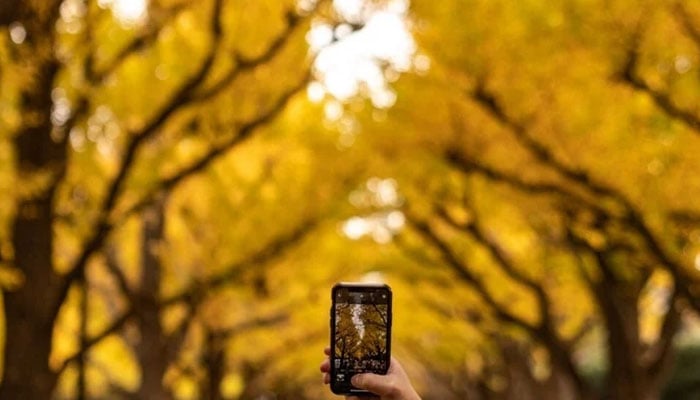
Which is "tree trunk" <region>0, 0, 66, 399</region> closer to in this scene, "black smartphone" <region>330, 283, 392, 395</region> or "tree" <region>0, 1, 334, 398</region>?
"tree" <region>0, 1, 334, 398</region>

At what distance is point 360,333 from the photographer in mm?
3855

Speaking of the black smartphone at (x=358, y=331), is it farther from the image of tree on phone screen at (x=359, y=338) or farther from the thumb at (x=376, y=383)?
the thumb at (x=376, y=383)

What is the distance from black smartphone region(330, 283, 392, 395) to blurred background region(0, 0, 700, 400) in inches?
122

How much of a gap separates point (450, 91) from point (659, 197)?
7.34ft

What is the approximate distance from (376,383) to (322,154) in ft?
41.5

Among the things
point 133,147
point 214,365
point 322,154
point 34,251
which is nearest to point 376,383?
point 133,147

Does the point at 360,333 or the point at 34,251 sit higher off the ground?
the point at 34,251

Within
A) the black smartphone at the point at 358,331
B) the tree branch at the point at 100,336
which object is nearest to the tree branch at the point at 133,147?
the tree branch at the point at 100,336

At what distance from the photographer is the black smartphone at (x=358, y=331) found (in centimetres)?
368

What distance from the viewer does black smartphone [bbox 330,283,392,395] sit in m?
3.68

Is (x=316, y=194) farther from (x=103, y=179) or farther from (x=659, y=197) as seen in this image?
(x=659, y=197)

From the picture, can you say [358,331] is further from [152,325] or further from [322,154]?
[152,325]

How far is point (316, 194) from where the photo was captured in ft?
54.7

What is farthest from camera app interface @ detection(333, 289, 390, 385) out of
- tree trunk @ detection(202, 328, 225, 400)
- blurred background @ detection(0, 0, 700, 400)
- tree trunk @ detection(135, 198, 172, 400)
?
tree trunk @ detection(202, 328, 225, 400)
